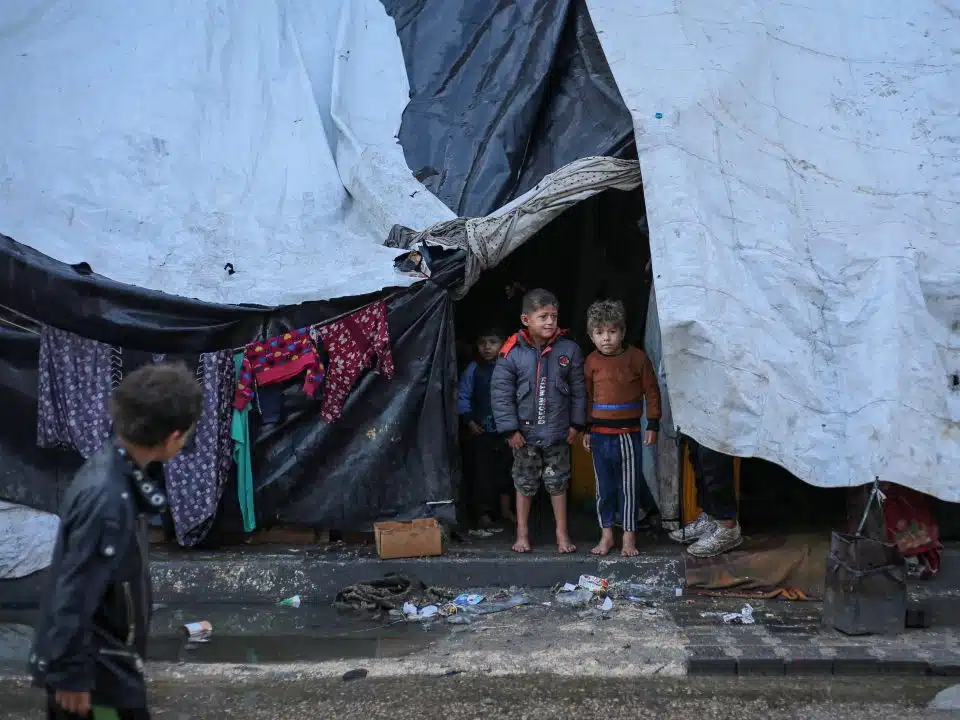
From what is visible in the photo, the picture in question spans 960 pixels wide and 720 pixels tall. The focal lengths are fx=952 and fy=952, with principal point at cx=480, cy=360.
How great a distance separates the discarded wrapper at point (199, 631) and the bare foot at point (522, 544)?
202 centimetres

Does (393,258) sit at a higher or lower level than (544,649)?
higher

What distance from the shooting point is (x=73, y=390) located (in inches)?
246

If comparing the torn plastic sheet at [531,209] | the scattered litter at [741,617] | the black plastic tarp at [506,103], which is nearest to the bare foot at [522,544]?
the scattered litter at [741,617]

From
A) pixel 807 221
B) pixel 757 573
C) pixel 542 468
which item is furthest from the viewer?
pixel 542 468

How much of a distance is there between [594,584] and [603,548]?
326mm

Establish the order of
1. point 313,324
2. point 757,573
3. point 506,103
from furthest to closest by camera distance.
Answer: point 506,103 → point 313,324 → point 757,573

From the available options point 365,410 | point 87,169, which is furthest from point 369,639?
point 87,169

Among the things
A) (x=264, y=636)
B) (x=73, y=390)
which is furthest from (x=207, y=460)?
(x=264, y=636)

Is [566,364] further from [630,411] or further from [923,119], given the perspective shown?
[923,119]

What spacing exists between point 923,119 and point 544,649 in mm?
4170

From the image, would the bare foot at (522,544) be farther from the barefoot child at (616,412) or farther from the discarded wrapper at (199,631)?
the discarded wrapper at (199,631)

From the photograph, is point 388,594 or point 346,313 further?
point 346,313

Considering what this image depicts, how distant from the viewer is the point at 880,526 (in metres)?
5.34

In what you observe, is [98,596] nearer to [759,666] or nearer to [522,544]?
[759,666]
